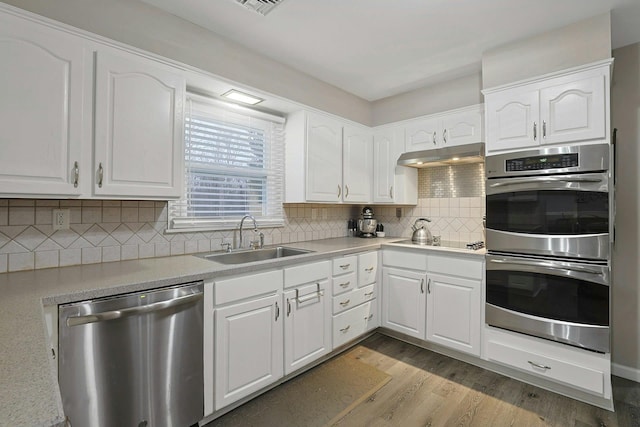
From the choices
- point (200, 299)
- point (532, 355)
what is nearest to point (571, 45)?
point (532, 355)

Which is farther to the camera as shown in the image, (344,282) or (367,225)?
(367,225)

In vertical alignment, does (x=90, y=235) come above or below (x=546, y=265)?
above

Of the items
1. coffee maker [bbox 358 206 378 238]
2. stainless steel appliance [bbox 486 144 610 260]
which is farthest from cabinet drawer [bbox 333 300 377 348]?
stainless steel appliance [bbox 486 144 610 260]

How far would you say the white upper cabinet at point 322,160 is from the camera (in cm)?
290

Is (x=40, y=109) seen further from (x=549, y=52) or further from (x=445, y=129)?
(x=549, y=52)

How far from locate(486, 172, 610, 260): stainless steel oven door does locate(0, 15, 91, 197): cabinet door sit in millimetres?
2716

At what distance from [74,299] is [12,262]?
68 centimetres

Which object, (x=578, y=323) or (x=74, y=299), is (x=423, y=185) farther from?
(x=74, y=299)

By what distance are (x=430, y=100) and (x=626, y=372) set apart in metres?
2.78

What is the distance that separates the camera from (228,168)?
105 inches

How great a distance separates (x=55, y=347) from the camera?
133cm

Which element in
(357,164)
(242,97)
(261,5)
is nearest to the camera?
(261,5)

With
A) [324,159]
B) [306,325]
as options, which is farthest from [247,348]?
[324,159]


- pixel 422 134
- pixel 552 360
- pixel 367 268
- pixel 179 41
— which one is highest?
pixel 179 41
